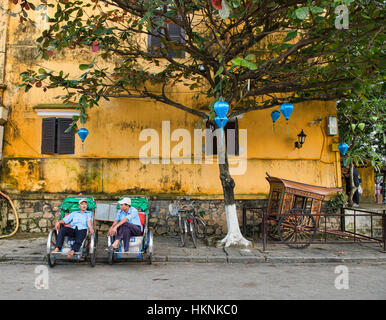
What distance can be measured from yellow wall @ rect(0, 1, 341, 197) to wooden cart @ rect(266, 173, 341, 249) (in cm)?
163

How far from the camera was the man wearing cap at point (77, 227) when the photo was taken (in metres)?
6.79

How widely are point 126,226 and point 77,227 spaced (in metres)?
1.03

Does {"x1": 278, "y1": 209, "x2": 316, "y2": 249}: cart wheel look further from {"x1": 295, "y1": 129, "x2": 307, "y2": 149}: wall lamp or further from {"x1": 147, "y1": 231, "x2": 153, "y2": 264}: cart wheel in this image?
{"x1": 147, "y1": 231, "x2": 153, "y2": 264}: cart wheel

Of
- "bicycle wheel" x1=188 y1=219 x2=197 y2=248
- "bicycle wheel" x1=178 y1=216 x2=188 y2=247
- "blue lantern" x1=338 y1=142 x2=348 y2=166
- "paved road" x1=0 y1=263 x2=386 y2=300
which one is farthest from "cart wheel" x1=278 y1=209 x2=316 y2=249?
"blue lantern" x1=338 y1=142 x2=348 y2=166

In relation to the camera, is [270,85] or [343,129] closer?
[270,85]

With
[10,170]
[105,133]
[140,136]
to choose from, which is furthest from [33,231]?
[140,136]

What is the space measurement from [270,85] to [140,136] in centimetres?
442

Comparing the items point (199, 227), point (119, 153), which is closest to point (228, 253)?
point (199, 227)

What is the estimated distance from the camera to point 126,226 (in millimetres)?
7074

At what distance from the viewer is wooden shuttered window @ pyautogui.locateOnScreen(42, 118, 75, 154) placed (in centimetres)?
1054

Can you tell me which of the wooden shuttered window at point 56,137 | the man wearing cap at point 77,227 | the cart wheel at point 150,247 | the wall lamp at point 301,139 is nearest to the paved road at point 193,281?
the cart wheel at point 150,247
